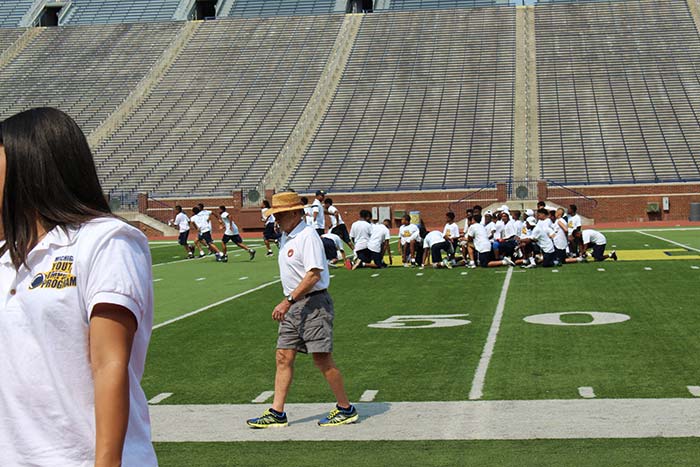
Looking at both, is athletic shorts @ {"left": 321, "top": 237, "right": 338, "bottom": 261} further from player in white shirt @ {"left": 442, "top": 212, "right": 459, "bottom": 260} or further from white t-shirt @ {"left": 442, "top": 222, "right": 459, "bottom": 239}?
white t-shirt @ {"left": 442, "top": 222, "right": 459, "bottom": 239}

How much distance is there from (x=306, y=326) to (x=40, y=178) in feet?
19.2

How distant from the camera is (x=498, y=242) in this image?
24859 mm

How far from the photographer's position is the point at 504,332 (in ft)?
43.4

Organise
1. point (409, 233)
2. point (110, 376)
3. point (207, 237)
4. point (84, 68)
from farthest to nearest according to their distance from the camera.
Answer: point (84, 68) < point (207, 237) < point (409, 233) < point (110, 376)

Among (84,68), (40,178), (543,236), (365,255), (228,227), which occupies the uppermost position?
(84,68)

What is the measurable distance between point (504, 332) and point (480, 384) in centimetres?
351

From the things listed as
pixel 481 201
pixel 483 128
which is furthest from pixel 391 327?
pixel 483 128

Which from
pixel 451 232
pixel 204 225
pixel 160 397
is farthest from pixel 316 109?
pixel 160 397

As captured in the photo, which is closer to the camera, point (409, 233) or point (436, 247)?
point (436, 247)

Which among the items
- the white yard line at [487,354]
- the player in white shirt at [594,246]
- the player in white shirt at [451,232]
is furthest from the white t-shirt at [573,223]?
the white yard line at [487,354]

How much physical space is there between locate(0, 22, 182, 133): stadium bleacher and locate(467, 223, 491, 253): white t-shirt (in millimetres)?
39612

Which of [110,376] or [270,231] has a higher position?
[110,376]

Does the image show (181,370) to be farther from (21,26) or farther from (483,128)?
(21,26)

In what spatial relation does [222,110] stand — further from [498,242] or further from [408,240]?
[498,242]
